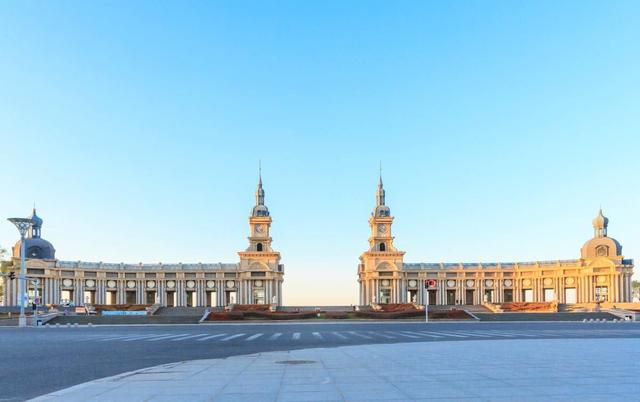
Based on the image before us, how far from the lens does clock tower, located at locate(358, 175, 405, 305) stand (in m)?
118

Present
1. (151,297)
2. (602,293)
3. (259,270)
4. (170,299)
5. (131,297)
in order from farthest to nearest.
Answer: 1. (170,299)
2. (151,297)
3. (131,297)
4. (259,270)
5. (602,293)

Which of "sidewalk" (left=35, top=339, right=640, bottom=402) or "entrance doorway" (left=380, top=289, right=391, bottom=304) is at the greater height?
"sidewalk" (left=35, top=339, right=640, bottom=402)

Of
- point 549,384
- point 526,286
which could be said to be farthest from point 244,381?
point 526,286

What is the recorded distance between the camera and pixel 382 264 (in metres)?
119

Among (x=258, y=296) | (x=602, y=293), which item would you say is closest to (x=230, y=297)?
(x=258, y=296)

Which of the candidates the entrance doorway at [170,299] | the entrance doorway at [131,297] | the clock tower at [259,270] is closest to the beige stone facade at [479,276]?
the clock tower at [259,270]

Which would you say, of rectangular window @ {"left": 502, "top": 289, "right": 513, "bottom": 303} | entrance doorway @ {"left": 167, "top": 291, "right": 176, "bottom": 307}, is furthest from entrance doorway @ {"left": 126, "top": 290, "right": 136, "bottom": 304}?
rectangular window @ {"left": 502, "top": 289, "right": 513, "bottom": 303}

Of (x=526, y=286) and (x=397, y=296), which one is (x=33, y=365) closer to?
(x=397, y=296)

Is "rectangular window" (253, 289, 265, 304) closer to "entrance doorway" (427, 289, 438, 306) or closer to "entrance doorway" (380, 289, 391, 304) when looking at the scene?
"entrance doorway" (380, 289, 391, 304)

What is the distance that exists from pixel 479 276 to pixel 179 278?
58.7 m

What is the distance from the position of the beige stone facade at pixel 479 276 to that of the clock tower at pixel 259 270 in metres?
18.3

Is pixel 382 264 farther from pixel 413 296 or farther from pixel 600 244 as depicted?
pixel 600 244

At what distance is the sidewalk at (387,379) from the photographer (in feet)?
37.8

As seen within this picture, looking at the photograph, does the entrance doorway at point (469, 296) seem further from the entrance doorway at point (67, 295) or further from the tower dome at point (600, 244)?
the entrance doorway at point (67, 295)
